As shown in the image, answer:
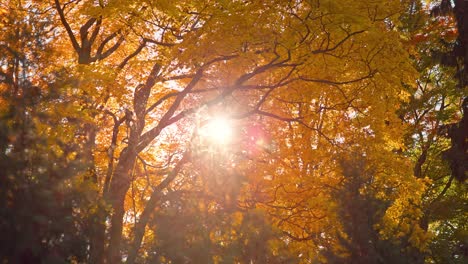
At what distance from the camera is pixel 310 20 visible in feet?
32.9

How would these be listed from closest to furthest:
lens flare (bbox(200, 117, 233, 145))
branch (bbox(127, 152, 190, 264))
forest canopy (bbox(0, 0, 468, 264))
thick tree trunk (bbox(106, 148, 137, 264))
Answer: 1. forest canopy (bbox(0, 0, 468, 264))
2. branch (bbox(127, 152, 190, 264))
3. thick tree trunk (bbox(106, 148, 137, 264))
4. lens flare (bbox(200, 117, 233, 145))

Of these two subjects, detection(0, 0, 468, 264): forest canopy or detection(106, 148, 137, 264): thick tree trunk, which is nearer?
detection(0, 0, 468, 264): forest canopy

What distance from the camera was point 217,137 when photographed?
41.6 feet

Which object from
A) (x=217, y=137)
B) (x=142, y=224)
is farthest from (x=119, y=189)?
(x=217, y=137)

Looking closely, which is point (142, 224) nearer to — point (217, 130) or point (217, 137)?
point (217, 137)

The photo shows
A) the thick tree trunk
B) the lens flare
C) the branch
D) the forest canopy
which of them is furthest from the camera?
the lens flare

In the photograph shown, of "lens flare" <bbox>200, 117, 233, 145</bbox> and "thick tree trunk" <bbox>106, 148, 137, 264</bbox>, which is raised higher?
"lens flare" <bbox>200, 117, 233, 145</bbox>

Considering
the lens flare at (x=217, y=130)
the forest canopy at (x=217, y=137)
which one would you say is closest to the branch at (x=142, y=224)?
the forest canopy at (x=217, y=137)

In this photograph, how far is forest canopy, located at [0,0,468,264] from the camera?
20.9 ft

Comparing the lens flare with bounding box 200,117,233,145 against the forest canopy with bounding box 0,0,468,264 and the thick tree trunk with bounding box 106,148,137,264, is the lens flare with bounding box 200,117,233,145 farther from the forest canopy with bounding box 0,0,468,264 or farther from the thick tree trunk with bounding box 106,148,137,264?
the thick tree trunk with bounding box 106,148,137,264

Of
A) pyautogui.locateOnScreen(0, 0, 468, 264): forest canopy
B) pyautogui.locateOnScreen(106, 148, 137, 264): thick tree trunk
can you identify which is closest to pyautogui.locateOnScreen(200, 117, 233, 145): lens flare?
pyautogui.locateOnScreen(0, 0, 468, 264): forest canopy

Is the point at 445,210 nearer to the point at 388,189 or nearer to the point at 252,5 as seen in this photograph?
the point at 388,189

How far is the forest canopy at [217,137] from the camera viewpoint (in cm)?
637

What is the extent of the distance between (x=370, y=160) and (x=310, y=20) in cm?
379
